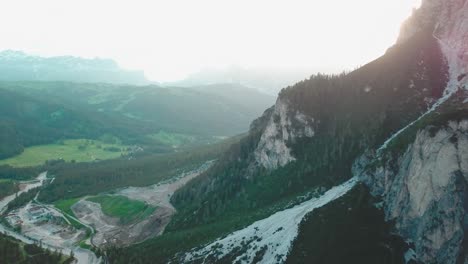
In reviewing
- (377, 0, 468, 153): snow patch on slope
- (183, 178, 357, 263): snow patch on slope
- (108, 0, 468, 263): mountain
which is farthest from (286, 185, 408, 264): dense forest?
(377, 0, 468, 153): snow patch on slope

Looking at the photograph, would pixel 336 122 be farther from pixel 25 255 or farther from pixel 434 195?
pixel 25 255

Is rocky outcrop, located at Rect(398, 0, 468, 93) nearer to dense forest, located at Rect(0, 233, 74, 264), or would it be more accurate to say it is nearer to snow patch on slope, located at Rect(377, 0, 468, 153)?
snow patch on slope, located at Rect(377, 0, 468, 153)

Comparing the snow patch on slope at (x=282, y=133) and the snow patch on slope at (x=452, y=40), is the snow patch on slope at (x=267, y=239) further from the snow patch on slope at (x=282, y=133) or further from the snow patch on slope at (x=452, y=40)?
the snow patch on slope at (x=282, y=133)

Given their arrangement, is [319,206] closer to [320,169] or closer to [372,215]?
[372,215]

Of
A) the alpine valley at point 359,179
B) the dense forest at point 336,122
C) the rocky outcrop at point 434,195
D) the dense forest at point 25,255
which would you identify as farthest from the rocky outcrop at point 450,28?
the dense forest at point 25,255

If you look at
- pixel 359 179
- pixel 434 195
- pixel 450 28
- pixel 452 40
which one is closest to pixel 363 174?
pixel 359 179

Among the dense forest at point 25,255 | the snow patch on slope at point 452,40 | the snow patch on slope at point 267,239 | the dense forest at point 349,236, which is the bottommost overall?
the dense forest at point 25,255
